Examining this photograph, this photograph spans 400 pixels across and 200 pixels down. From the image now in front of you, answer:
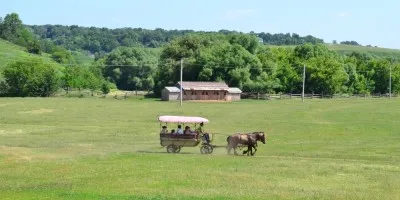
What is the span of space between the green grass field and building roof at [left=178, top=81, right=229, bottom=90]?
49.9 meters

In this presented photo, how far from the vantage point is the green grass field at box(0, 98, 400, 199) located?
2539 centimetres

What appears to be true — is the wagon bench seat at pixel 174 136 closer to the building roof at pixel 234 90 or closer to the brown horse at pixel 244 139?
the brown horse at pixel 244 139

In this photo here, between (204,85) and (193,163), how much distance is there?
274 feet

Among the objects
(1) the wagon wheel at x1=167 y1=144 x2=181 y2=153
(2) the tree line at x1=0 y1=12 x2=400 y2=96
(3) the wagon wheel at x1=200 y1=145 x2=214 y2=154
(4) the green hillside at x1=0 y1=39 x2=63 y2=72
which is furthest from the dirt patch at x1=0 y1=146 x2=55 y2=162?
(4) the green hillside at x1=0 y1=39 x2=63 y2=72

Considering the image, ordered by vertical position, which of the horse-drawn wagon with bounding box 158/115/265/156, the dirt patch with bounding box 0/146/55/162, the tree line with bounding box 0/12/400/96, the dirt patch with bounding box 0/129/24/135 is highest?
the tree line with bounding box 0/12/400/96

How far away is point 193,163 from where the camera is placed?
33562 millimetres

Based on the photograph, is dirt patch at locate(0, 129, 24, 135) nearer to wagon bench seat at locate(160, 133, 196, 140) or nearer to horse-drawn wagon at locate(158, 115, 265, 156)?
horse-drawn wagon at locate(158, 115, 265, 156)

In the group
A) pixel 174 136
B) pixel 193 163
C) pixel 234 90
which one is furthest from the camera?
pixel 234 90

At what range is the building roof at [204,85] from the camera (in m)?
115

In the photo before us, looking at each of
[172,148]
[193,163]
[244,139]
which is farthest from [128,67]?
[193,163]

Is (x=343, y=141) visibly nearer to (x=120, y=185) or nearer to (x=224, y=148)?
(x=224, y=148)

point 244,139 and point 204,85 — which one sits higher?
point 204,85

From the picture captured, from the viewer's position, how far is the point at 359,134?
179 feet

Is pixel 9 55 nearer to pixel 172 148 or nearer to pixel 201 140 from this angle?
pixel 172 148
